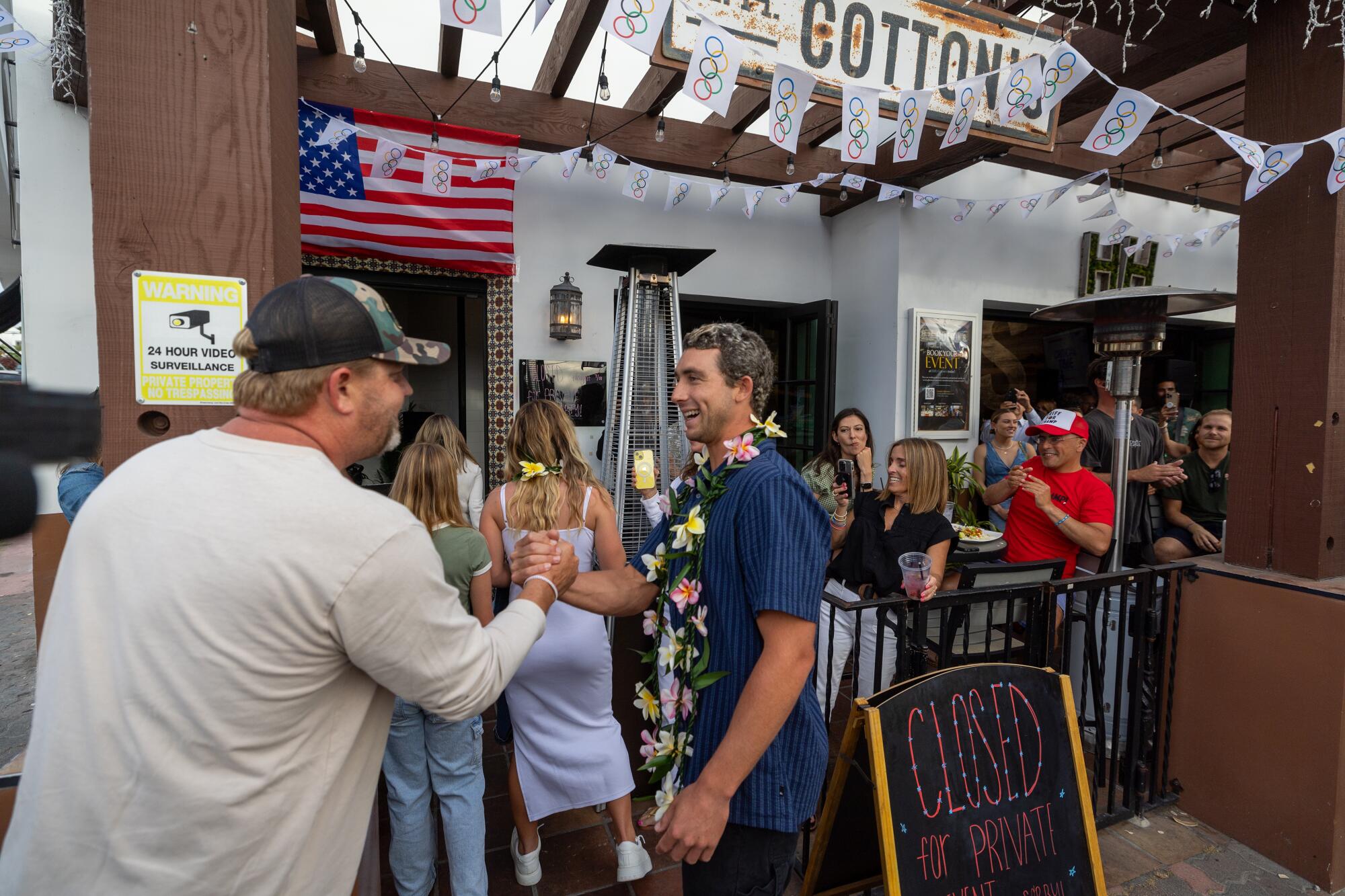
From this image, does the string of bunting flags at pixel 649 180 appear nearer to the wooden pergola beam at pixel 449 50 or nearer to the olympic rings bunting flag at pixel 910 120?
the wooden pergola beam at pixel 449 50

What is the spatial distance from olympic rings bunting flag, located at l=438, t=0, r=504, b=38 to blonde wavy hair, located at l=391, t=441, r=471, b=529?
4.95 feet

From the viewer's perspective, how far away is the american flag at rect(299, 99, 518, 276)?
14.5ft

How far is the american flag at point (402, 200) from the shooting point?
174 inches

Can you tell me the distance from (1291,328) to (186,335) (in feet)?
12.8

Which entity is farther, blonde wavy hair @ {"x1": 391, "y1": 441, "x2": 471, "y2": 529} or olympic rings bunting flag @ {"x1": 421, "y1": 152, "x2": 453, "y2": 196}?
olympic rings bunting flag @ {"x1": 421, "y1": 152, "x2": 453, "y2": 196}

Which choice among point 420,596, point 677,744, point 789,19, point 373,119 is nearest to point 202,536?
point 420,596

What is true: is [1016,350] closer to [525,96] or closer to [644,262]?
[644,262]

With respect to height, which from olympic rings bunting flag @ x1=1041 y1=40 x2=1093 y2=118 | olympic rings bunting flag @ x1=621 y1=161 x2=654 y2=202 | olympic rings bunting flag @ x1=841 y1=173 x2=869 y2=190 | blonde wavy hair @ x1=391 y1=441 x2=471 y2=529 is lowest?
blonde wavy hair @ x1=391 y1=441 x2=471 y2=529

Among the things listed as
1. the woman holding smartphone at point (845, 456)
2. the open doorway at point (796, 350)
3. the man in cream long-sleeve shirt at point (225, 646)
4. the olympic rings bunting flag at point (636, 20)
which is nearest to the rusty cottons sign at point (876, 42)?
the olympic rings bunting flag at point (636, 20)

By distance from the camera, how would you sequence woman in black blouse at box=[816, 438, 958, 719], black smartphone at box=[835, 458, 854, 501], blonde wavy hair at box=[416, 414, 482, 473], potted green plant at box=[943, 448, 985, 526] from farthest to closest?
potted green plant at box=[943, 448, 985, 526] < black smartphone at box=[835, 458, 854, 501] < blonde wavy hair at box=[416, 414, 482, 473] < woman in black blouse at box=[816, 438, 958, 719]

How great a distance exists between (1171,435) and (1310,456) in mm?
3872

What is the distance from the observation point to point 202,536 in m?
0.97

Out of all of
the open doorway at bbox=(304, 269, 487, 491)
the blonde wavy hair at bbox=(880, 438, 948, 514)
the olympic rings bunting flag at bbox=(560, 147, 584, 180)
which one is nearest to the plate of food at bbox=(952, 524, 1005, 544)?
the blonde wavy hair at bbox=(880, 438, 948, 514)

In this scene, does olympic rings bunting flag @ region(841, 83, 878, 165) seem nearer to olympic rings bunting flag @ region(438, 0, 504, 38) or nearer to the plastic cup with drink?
olympic rings bunting flag @ region(438, 0, 504, 38)
